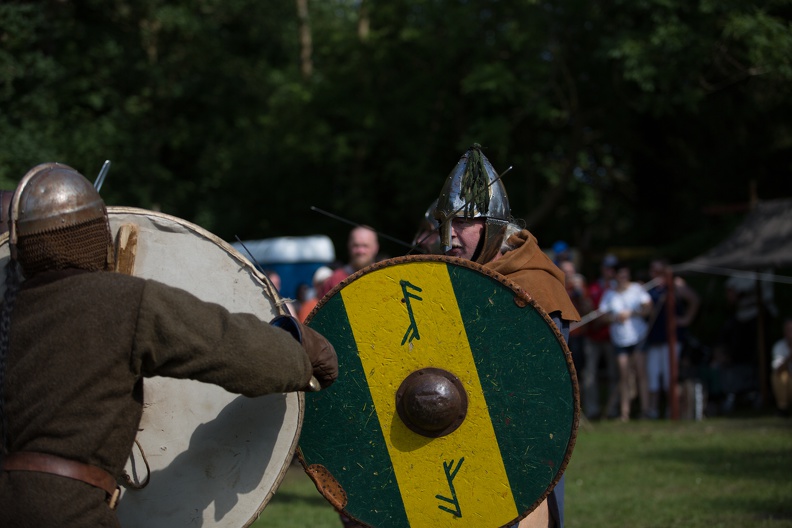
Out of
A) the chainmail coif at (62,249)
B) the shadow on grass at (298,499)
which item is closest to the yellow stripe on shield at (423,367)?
the chainmail coif at (62,249)

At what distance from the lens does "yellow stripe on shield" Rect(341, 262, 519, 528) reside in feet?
9.78

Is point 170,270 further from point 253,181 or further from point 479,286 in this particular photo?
point 253,181

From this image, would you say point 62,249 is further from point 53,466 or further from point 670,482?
point 670,482

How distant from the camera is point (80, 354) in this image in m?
2.35

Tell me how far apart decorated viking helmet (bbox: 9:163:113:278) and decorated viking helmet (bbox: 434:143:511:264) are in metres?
1.42

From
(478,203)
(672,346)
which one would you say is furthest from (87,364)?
(672,346)

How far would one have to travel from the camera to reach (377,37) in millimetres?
19938

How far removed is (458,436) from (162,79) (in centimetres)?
1712

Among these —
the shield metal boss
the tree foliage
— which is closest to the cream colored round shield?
the shield metal boss

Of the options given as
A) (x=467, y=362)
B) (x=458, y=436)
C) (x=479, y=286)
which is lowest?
(x=458, y=436)

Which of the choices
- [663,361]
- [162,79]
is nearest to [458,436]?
[663,361]

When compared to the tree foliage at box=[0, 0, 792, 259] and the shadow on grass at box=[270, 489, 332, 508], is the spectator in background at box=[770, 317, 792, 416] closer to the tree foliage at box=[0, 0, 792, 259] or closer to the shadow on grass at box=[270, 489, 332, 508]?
the tree foliage at box=[0, 0, 792, 259]

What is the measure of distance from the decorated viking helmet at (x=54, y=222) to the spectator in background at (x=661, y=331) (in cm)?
924

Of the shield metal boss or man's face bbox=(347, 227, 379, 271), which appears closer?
the shield metal boss
